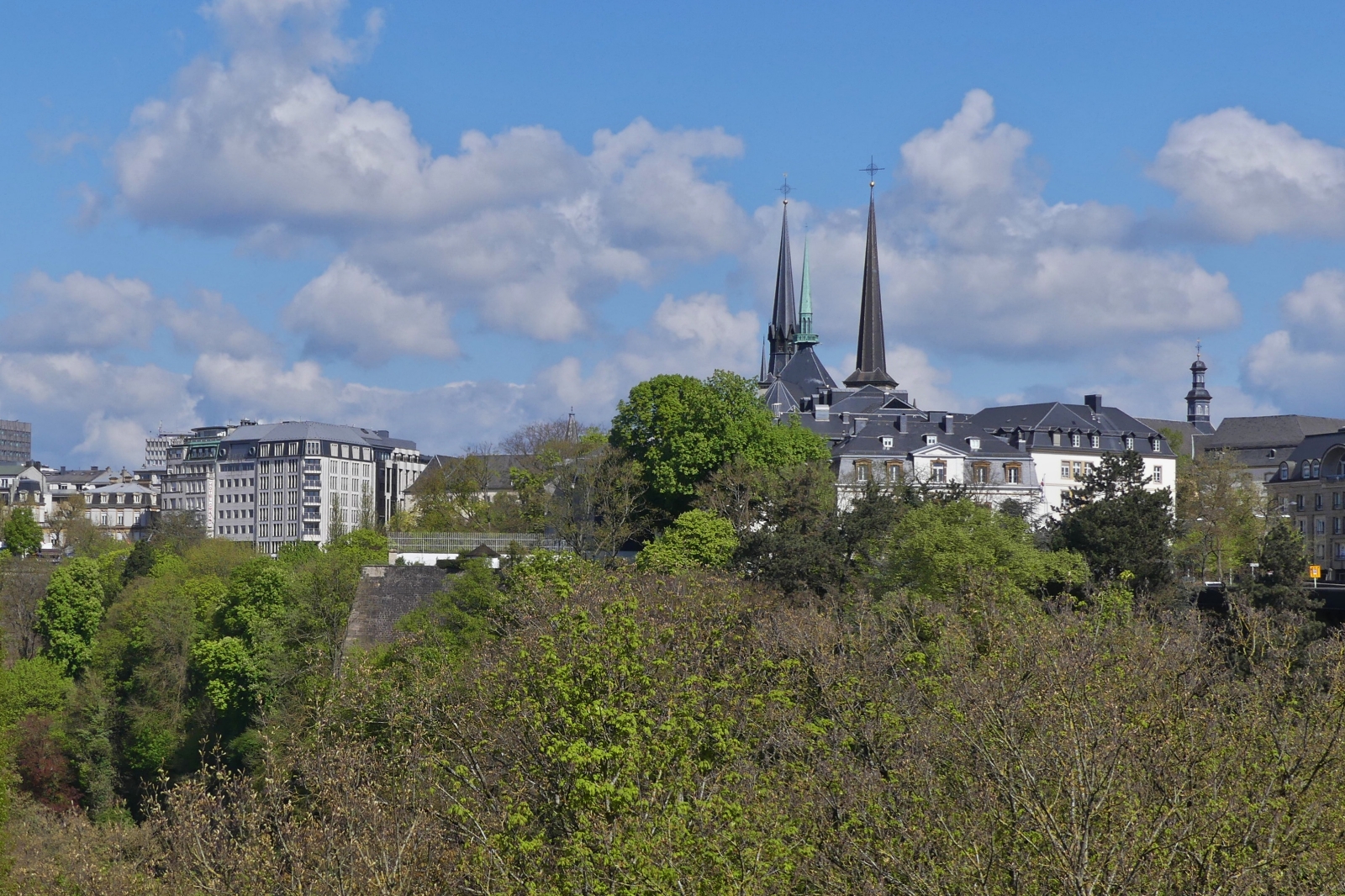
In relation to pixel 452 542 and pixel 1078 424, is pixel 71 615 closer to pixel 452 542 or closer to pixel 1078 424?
pixel 452 542

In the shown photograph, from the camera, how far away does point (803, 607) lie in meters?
50.5

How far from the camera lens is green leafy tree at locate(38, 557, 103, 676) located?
83.3 meters

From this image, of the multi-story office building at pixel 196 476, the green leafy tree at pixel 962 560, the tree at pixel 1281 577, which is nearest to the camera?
the tree at pixel 1281 577

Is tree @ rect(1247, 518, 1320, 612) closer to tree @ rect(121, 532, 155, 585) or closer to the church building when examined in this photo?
the church building

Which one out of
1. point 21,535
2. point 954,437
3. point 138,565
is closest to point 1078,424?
point 954,437

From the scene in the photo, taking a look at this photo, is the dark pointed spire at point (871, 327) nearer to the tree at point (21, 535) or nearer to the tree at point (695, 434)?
the tree at point (695, 434)

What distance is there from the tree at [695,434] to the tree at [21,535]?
2765 inches

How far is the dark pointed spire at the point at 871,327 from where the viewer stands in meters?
114

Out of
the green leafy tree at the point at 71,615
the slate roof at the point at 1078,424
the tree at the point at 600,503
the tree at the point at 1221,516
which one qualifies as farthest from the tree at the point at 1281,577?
the green leafy tree at the point at 71,615

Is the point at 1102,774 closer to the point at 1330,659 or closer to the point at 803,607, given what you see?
the point at 1330,659

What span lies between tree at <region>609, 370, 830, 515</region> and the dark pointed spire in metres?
35.8

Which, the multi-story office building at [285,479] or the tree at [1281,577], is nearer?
the tree at [1281,577]

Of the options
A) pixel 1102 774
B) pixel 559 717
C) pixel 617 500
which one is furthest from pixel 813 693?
pixel 617 500

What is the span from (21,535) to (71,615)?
5234 centimetres
